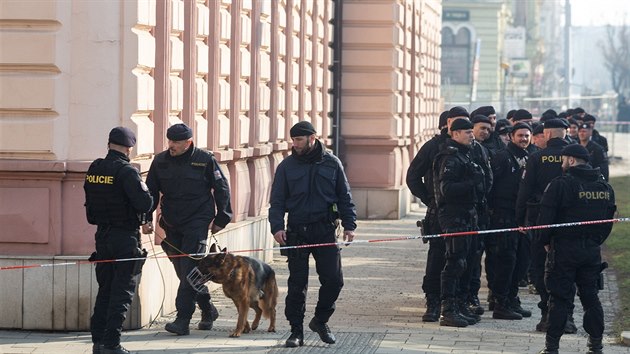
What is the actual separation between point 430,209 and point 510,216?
1.05m

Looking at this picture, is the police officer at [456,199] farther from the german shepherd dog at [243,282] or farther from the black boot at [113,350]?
the black boot at [113,350]

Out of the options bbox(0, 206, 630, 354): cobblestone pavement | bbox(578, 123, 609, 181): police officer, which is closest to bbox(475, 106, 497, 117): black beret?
bbox(0, 206, 630, 354): cobblestone pavement

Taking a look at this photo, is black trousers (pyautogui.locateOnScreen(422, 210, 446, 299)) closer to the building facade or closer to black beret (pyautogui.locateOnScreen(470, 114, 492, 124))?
black beret (pyautogui.locateOnScreen(470, 114, 492, 124))

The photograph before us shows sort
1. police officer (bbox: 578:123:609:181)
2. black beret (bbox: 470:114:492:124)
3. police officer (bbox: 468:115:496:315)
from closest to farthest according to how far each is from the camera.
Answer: police officer (bbox: 468:115:496:315), black beret (bbox: 470:114:492:124), police officer (bbox: 578:123:609:181)

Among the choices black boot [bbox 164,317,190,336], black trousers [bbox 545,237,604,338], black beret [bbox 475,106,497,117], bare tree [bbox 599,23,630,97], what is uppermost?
bare tree [bbox 599,23,630,97]

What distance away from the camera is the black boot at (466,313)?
14541 mm

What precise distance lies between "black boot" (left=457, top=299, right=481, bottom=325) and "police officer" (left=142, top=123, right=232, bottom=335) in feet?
8.47

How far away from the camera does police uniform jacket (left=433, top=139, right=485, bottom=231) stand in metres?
14.0

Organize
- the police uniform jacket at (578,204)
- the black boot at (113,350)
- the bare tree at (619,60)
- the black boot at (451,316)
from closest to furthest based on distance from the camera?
the black boot at (113,350) < the police uniform jacket at (578,204) < the black boot at (451,316) < the bare tree at (619,60)

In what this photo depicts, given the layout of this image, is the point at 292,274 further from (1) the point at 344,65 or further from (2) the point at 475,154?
(1) the point at 344,65

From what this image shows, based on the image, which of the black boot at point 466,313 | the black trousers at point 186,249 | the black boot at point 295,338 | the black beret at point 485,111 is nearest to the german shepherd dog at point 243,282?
the black trousers at point 186,249

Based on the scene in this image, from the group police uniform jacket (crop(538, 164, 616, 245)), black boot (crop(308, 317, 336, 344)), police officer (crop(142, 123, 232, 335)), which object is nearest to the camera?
Result: police uniform jacket (crop(538, 164, 616, 245))

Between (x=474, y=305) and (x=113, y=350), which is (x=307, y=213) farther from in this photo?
(x=474, y=305)

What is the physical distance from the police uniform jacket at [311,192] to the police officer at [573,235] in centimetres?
159
